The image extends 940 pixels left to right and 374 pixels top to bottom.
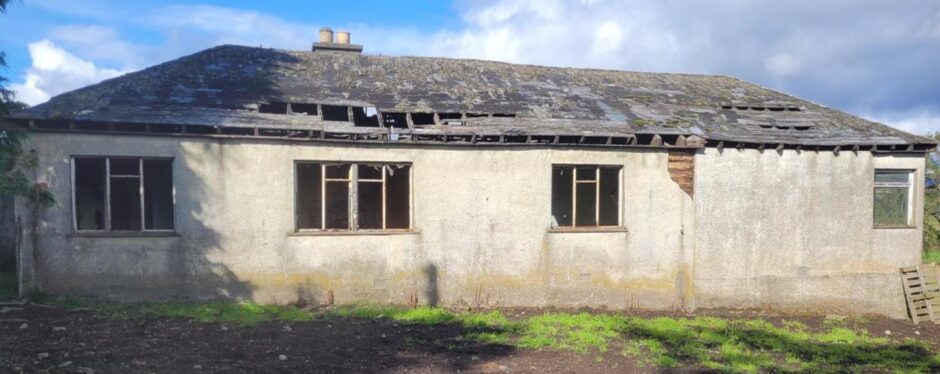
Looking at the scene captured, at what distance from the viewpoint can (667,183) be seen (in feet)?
41.0

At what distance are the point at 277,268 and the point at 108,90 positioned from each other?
15.3ft

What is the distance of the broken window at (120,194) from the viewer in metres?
10.7

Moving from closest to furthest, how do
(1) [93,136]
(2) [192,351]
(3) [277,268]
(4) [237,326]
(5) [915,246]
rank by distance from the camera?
(2) [192,351] < (4) [237,326] < (1) [93,136] < (3) [277,268] < (5) [915,246]

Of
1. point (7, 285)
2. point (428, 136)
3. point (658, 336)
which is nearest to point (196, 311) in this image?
point (7, 285)

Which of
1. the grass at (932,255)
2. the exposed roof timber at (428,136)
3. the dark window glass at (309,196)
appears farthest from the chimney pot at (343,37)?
the grass at (932,255)

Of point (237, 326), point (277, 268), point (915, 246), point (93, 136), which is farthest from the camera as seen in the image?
point (915, 246)

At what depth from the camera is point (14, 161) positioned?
31.1 ft

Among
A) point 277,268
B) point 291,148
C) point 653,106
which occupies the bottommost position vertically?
point 277,268

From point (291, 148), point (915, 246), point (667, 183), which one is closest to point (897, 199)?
point (915, 246)

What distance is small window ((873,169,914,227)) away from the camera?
13.7 metres

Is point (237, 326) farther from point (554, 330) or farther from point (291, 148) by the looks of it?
point (554, 330)

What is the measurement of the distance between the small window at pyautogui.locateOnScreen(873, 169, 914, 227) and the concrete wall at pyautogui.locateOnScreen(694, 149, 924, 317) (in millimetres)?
A: 159

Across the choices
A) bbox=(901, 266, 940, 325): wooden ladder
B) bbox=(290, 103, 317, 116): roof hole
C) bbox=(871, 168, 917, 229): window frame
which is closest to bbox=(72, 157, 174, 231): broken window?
bbox=(290, 103, 317, 116): roof hole

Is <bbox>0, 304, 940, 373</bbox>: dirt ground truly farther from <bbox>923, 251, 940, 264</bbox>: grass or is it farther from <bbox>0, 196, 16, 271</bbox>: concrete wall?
<bbox>923, 251, 940, 264</bbox>: grass
